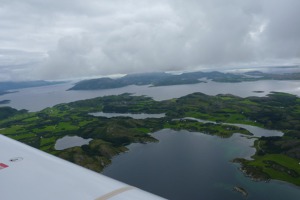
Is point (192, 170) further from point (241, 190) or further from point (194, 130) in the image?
point (194, 130)

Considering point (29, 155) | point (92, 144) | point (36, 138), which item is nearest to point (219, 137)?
point (92, 144)

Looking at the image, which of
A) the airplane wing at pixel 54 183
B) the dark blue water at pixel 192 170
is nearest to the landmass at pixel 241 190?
the dark blue water at pixel 192 170

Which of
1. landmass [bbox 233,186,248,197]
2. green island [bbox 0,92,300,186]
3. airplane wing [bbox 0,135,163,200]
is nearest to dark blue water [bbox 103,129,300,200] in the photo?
landmass [bbox 233,186,248,197]

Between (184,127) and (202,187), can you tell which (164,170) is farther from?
(184,127)

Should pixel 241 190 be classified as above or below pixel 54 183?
below

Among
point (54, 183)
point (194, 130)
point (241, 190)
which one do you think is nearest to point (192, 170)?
point (241, 190)

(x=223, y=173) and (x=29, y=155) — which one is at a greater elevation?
(x=29, y=155)
